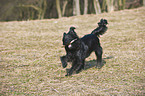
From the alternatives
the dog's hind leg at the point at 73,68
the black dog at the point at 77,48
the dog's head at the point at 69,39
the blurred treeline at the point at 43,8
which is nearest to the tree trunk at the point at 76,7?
the blurred treeline at the point at 43,8

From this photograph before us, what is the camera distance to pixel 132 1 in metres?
33.4

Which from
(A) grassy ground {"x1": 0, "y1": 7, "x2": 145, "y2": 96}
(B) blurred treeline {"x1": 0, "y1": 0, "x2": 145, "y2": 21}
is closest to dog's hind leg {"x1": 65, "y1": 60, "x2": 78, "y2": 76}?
(A) grassy ground {"x1": 0, "y1": 7, "x2": 145, "y2": 96}

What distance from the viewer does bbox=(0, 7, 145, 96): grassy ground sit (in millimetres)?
6855

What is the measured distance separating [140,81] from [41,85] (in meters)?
3.21

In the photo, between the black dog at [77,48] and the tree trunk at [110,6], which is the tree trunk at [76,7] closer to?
the tree trunk at [110,6]

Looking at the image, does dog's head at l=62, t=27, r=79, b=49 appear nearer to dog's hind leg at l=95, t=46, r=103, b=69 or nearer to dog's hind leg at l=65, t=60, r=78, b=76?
dog's hind leg at l=65, t=60, r=78, b=76

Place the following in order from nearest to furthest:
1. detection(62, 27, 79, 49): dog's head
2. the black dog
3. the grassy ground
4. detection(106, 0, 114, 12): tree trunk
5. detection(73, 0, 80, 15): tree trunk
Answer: the grassy ground, detection(62, 27, 79, 49): dog's head, the black dog, detection(73, 0, 80, 15): tree trunk, detection(106, 0, 114, 12): tree trunk

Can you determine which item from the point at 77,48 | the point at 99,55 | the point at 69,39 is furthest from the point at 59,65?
the point at 69,39

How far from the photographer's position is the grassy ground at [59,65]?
686 cm

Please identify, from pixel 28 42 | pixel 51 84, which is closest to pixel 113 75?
pixel 51 84

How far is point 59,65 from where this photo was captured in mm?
9406

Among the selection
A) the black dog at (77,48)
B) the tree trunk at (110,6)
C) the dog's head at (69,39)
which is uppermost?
the tree trunk at (110,6)

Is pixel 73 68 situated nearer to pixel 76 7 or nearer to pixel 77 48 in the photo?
pixel 77 48

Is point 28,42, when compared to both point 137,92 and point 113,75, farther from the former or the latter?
point 137,92
